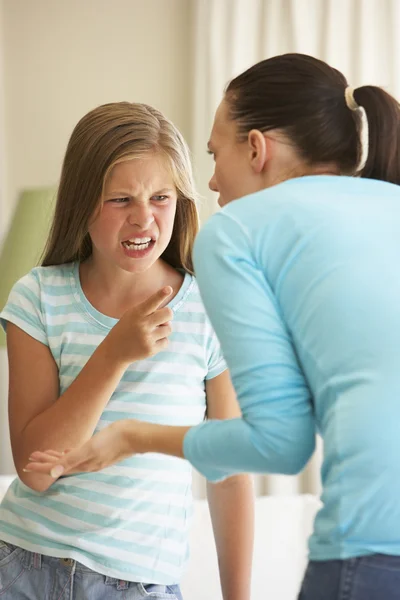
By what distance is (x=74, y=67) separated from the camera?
3512mm

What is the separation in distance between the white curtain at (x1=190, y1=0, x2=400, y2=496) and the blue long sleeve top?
254 centimetres

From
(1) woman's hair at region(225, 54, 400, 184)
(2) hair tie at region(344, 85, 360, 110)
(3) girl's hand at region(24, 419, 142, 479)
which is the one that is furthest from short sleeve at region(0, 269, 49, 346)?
(2) hair tie at region(344, 85, 360, 110)

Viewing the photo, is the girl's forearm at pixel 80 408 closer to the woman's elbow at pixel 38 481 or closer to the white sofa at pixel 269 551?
the woman's elbow at pixel 38 481

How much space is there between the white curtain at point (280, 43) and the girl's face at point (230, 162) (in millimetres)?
2316

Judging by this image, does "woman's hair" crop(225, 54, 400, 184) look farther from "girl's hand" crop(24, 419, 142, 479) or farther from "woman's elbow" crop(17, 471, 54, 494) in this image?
"woman's elbow" crop(17, 471, 54, 494)

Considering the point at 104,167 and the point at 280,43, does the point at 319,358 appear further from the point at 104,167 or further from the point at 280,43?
the point at 280,43

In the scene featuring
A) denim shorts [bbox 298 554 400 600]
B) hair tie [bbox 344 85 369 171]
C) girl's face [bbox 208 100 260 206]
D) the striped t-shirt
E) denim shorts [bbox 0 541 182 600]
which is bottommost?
denim shorts [bbox 0 541 182 600]

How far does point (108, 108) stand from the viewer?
4.97 ft

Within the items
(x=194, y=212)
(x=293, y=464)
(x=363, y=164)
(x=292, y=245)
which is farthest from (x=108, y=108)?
(x=293, y=464)

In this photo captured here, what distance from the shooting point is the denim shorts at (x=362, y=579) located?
848 millimetres

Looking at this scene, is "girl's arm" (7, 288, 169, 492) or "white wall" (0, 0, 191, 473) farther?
"white wall" (0, 0, 191, 473)

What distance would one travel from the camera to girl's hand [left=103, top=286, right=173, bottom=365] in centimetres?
131

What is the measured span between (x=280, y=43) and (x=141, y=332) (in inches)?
97.3

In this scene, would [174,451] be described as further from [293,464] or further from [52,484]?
[52,484]
